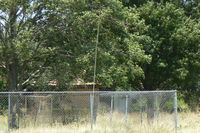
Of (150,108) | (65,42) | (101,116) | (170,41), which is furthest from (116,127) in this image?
(170,41)

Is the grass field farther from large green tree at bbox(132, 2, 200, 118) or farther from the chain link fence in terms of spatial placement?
large green tree at bbox(132, 2, 200, 118)

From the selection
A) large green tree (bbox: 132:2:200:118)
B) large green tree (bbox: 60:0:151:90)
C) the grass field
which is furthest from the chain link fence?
large green tree (bbox: 132:2:200:118)

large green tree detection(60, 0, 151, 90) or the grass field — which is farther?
large green tree detection(60, 0, 151, 90)

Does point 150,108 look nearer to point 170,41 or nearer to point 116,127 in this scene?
point 116,127

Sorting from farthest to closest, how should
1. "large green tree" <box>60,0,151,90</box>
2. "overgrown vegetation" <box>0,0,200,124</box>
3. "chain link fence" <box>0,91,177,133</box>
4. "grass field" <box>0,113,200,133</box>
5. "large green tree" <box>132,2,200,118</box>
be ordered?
1. "large green tree" <box>132,2,200,118</box>
2. "large green tree" <box>60,0,151,90</box>
3. "overgrown vegetation" <box>0,0,200,124</box>
4. "chain link fence" <box>0,91,177,133</box>
5. "grass field" <box>0,113,200,133</box>

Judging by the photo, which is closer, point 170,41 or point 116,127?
point 116,127

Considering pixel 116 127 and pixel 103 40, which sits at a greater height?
pixel 103 40

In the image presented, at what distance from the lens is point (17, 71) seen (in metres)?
15.3

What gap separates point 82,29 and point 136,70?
4.01 m

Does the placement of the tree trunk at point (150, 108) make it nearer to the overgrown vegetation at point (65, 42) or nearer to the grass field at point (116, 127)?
the grass field at point (116, 127)

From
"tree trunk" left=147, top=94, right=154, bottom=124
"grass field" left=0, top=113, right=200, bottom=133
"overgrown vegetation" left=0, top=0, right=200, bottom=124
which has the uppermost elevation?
"overgrown vegetation" left=0, top=0, right=200, bottom=124

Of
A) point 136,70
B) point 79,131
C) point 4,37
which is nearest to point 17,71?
point 4,37

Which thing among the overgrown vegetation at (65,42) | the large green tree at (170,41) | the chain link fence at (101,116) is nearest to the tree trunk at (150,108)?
the chain link fence at (101,116)

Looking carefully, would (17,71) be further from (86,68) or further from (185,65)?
(185,65)
